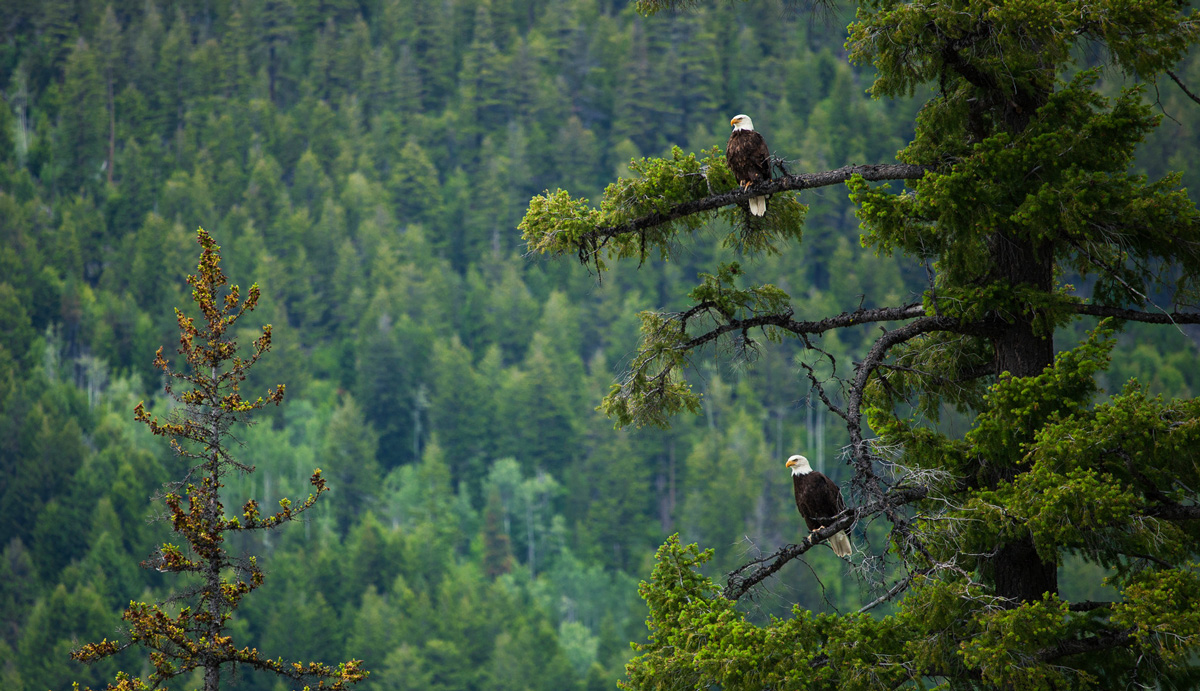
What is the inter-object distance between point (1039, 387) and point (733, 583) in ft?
7.11

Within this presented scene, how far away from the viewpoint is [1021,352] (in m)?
7.17

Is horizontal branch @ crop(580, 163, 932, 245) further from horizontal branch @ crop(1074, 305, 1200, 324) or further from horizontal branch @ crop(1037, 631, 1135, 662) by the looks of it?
horizontal branch @ crop(1037, 631, 1135, 662)

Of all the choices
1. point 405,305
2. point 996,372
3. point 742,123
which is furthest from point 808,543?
point 405,305

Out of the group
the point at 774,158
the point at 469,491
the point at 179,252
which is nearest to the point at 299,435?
the point at 469,491

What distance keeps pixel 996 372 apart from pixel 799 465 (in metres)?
1.56

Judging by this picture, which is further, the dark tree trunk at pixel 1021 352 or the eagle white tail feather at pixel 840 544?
the eagle white tail feather at pixel 840 544

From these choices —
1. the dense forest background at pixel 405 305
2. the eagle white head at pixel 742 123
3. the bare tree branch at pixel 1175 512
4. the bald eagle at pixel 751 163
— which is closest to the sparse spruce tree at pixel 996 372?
the bare tree branch at pixel 1175 512

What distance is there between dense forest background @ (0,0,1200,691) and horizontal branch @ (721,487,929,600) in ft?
168

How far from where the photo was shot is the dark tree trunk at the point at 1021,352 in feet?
23.2

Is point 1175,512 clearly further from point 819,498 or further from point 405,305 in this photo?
point 405,305

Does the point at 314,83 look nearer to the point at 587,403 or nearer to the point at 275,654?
the point at 587,403

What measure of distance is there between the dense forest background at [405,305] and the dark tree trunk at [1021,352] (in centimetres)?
5112

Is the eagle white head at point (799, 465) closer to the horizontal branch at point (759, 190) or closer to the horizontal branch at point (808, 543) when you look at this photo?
the horizontal branch at point (808, 543)

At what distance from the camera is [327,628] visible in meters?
85.6
